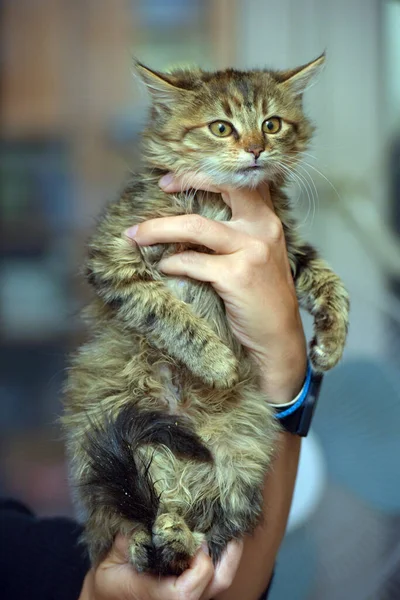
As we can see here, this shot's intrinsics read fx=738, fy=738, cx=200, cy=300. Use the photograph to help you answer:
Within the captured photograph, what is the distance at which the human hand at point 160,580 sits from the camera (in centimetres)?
109

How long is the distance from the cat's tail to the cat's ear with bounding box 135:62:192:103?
580 mm

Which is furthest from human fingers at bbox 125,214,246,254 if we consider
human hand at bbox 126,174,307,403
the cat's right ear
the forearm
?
the forearm

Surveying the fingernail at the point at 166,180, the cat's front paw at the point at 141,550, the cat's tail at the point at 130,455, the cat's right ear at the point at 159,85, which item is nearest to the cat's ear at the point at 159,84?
the cat's right ear at the point at 159,85

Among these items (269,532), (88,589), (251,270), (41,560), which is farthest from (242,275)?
(41,560)

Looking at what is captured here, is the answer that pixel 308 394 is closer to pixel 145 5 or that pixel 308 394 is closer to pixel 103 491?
pixel 103 491

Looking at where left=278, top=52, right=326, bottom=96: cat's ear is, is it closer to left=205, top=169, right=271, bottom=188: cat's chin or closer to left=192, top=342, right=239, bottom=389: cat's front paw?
left=205, top=169, right=271, bottom=188: cat's chin

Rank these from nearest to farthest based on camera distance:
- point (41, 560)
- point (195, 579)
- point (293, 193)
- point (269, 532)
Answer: point (195, 579) → point (269, 532) → point (41, 560) → point (293, 193)

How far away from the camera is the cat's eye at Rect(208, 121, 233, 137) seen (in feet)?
4.41

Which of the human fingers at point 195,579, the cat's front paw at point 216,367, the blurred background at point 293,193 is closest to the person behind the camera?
the human fingers at point 195,579

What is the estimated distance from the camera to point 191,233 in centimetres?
129

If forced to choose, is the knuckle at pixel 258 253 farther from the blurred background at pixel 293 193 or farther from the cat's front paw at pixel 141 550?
the blurred background at pixel 293 193

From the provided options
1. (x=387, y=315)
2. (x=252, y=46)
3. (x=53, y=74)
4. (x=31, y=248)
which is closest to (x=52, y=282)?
(x=31, y=248)

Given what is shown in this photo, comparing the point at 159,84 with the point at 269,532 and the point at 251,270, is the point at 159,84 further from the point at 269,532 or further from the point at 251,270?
the point at 269,532

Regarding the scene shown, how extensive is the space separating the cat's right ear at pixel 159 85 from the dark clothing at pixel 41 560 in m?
0.88
